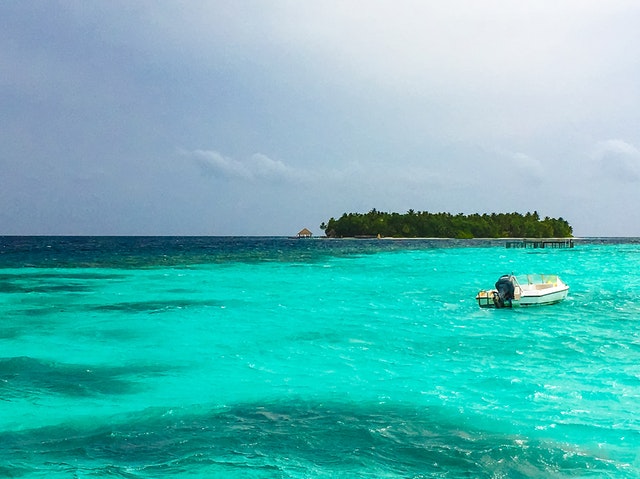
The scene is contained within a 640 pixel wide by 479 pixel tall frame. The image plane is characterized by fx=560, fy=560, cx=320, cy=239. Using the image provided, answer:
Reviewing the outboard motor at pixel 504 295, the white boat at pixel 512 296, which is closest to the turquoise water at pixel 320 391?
the white boat at pixel 512 296

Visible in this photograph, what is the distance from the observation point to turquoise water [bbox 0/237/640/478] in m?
11.0

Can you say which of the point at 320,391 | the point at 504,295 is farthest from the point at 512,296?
the point at 320,391

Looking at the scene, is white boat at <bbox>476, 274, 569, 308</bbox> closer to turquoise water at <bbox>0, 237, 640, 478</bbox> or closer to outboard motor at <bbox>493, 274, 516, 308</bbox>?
outboard motor at <bbox>493, 274, 516, 308</bbox>

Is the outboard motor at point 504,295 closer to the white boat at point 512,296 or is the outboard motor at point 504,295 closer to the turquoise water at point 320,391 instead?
the white boat at point 512,296

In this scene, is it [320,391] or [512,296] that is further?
[512,296]

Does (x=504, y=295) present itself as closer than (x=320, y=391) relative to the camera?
No

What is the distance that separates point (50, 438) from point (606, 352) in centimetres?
1914

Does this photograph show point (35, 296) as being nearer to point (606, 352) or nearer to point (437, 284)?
point (437, 284)

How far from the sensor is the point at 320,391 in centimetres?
1598

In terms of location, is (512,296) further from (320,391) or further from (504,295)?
(320,391)

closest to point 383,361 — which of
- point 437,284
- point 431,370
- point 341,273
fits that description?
point 431,370

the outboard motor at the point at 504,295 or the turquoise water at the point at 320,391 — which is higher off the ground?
the outboard motor at the point at 504,295

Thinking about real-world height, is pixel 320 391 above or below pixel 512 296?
below

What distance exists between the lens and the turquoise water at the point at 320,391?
11000mm
